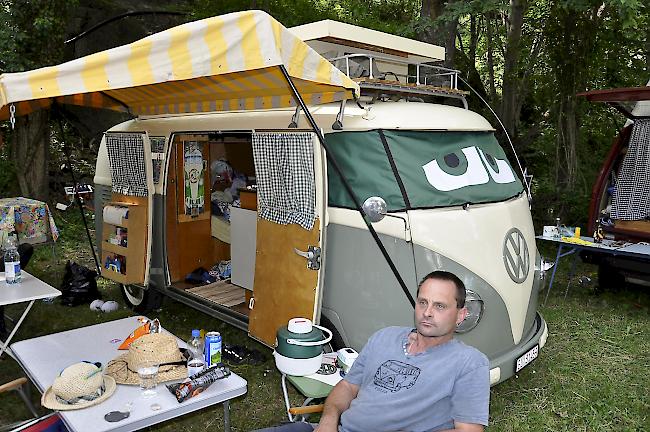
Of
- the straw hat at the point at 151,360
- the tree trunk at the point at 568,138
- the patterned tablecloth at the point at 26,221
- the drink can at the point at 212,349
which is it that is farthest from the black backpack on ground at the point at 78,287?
the tree trunk at the point at 568,138

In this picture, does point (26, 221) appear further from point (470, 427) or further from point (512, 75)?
point (512, 75)

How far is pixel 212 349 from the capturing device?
3189mm

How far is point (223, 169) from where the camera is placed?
680 cm

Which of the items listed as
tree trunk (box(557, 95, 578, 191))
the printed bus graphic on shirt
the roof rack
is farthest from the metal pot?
tree trunk (box(557, 95, 578, 191))

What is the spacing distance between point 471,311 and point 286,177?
1631 millimetres

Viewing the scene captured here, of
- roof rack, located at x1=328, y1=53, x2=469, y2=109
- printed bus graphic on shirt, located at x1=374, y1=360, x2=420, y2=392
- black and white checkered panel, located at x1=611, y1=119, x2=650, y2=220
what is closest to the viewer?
printed bus graphic on shirt, located at x1=374, y1=360, x2=420, y2=392

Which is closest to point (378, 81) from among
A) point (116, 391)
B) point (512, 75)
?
point (116, 391)

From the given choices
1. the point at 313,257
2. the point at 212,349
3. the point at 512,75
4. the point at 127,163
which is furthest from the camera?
the point at 512,75

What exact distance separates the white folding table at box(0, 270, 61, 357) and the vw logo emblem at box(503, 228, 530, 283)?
342 centimetres

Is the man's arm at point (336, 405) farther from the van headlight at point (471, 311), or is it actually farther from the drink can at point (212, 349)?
the van headlight at point (471, 311)

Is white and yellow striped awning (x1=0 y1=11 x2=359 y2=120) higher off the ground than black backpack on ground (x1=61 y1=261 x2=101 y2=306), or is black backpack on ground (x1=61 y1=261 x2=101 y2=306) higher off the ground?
white and yellow striped awning (x1=0 y1=11 x2=359 y2=120)

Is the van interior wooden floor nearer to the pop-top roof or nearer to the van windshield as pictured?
the van windshield

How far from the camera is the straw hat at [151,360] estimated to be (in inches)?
117

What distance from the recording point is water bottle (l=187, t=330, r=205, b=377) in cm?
308
